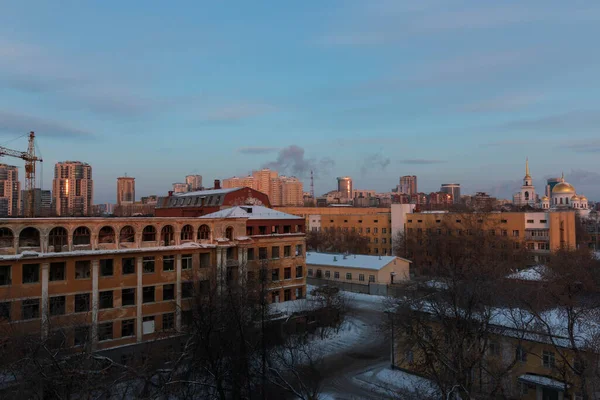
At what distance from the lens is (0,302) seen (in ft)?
82.8

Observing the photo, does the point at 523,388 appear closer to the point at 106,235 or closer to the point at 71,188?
the point at 106,235

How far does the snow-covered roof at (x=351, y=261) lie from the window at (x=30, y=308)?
34.1 meters

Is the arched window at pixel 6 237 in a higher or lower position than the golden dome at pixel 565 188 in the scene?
lower

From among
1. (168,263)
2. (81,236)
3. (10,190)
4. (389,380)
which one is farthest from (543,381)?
(10,190)

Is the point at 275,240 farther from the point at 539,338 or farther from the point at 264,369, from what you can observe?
the point at 539,338

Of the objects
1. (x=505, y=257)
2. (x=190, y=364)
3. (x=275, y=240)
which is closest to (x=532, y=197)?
(x=505, y=257)

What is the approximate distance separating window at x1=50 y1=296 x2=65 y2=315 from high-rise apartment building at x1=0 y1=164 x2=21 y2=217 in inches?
3798

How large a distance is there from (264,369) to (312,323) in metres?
15.0

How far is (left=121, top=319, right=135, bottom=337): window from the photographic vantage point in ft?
98.1

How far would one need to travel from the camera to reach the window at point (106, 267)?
96.9 ft

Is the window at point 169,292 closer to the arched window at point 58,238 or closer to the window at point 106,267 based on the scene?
the window at point 106,267

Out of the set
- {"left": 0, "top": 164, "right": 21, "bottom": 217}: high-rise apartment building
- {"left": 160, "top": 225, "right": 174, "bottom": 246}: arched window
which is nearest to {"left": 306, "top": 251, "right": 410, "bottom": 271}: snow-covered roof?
{"left": 160, "top": 225, "right": 174, "bottom": 246}: arched window

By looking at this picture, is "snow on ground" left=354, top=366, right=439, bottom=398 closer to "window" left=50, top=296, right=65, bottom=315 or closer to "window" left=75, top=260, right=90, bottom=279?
"window" left=75, top=260, right=90, bottom=279

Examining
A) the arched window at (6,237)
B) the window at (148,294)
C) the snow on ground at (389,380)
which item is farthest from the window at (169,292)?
the snow on ground at (389,380)
